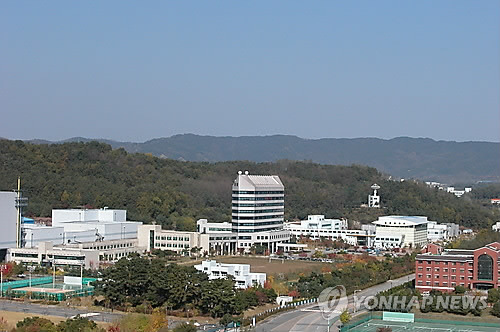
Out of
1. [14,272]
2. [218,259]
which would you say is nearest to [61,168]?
[218,259]

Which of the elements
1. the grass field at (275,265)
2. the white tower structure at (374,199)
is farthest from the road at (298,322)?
the white tower structure at (374,199)

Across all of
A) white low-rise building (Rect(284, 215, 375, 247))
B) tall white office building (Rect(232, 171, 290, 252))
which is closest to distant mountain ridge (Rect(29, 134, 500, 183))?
white low-rise building (Rect(284, 215, 375, 247))

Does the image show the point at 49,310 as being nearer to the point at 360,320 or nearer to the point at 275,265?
the point at 360,320

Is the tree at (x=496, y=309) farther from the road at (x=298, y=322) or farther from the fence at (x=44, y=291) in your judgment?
the fence at (x=44, y=291)

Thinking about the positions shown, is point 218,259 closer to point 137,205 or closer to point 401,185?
point 137,205

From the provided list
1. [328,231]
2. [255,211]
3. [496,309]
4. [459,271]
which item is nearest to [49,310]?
[496,309]

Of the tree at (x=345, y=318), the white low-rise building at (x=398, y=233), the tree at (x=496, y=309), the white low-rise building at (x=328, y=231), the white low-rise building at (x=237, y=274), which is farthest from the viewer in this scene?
the white low-rise building at (x=328, y=231)
